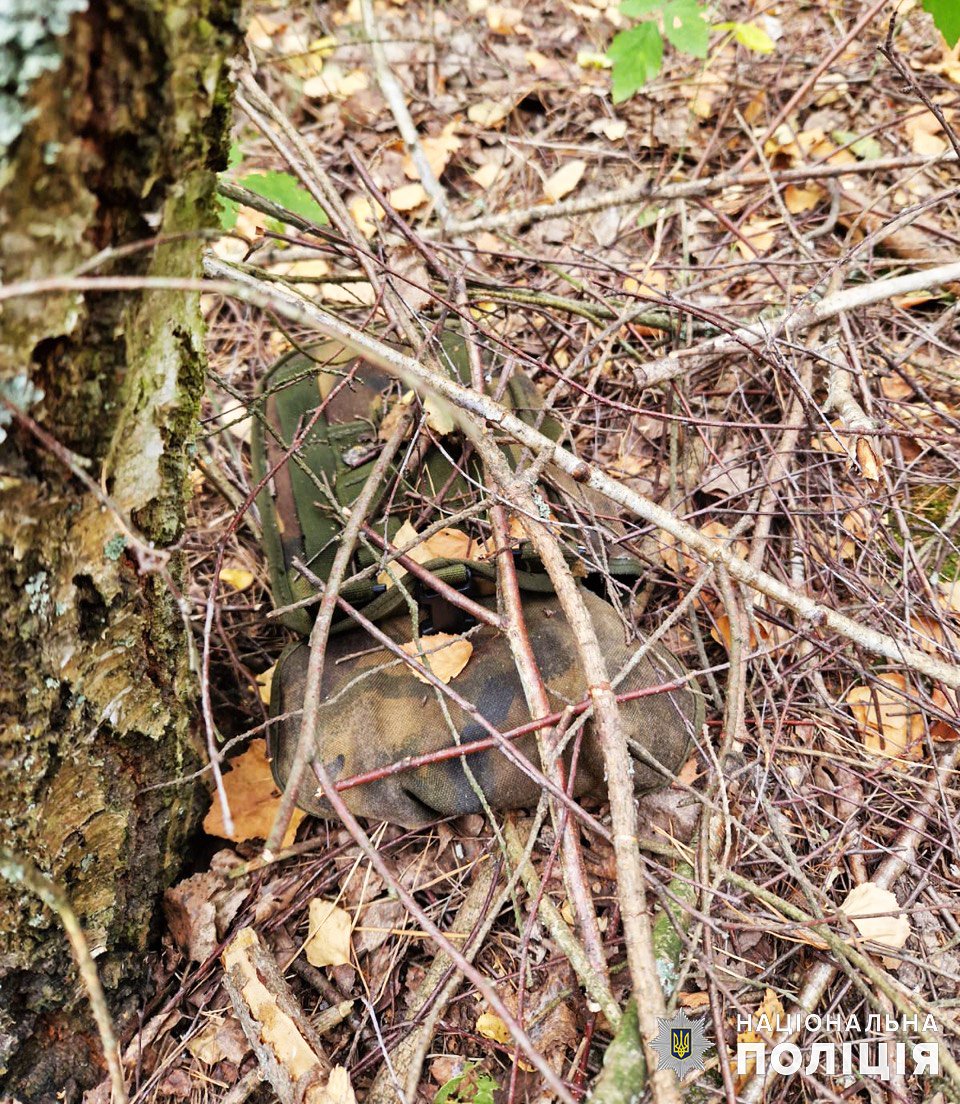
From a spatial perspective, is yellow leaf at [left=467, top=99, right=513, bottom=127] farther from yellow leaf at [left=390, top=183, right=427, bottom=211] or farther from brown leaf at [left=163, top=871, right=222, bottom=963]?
brown leaf at [left=163, top=871, right=222, bottom=963]

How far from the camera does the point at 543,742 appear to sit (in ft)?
5.35

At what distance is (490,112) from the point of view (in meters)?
3.49

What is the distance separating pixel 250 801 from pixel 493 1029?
82 centimetres

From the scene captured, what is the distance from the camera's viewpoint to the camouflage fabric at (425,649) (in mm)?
1843

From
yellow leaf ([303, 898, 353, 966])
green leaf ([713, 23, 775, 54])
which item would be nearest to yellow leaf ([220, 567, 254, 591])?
yellow leaf ([303, 898, 353, 966])

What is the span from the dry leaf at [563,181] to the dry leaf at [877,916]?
267 centimetres

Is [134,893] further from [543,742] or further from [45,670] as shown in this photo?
[543,742]

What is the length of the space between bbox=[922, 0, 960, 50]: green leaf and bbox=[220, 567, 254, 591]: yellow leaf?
2.29m

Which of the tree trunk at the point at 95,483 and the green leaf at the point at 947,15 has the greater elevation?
the green leaf at the point at 947,15

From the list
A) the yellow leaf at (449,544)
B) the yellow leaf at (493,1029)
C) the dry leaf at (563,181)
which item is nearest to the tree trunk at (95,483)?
the yellow leaf at (449,544)

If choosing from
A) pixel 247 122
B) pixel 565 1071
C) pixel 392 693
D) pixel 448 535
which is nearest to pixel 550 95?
pixel 247 122

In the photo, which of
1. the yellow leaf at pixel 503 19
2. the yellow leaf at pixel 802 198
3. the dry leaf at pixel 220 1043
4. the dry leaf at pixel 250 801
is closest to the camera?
the dry leaf at pixel 220 1043

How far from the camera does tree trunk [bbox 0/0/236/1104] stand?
0.96 m
